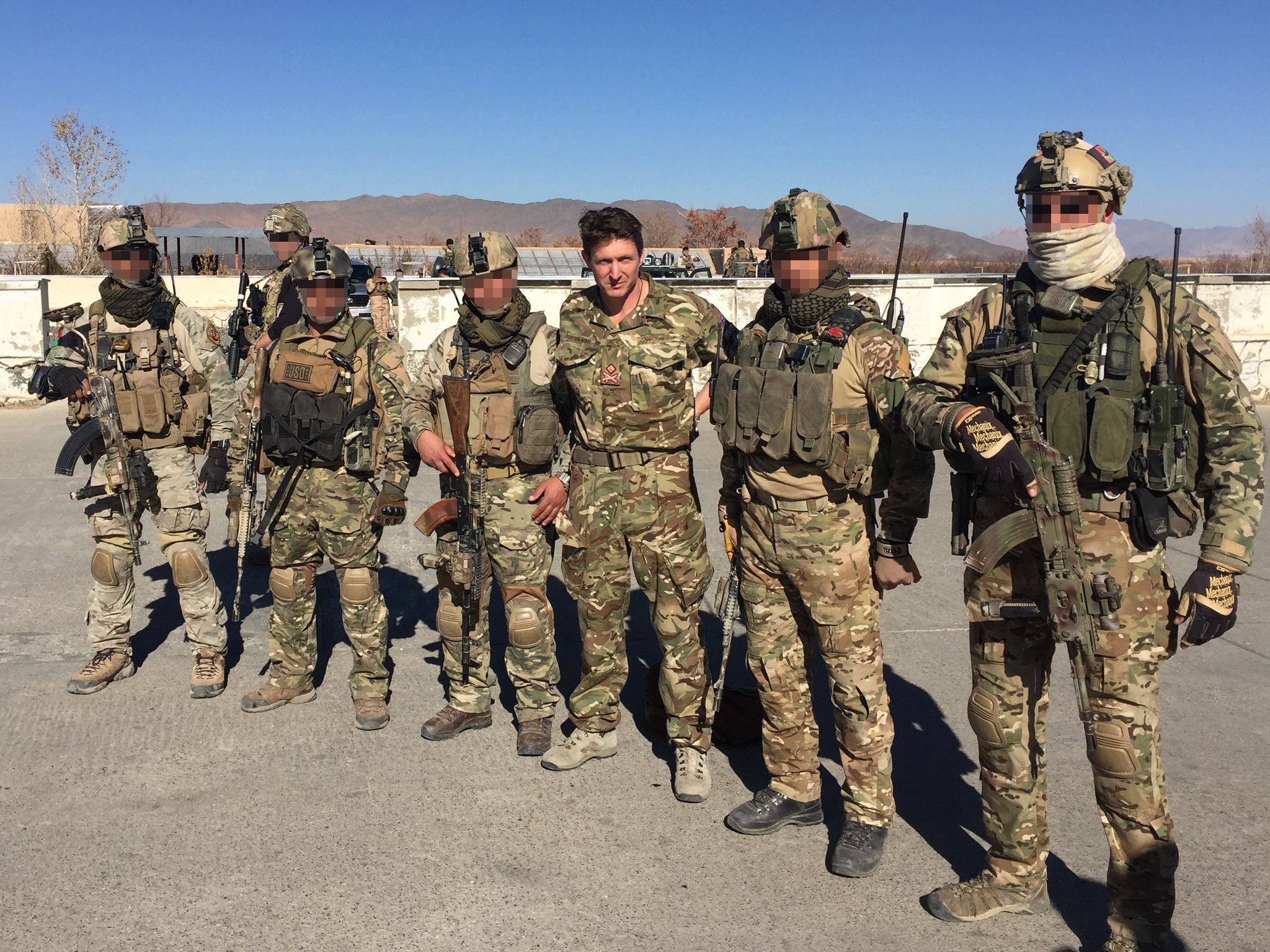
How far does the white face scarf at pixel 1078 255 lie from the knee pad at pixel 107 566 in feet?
14.6

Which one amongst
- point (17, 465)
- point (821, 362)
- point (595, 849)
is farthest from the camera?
point (17, 465)

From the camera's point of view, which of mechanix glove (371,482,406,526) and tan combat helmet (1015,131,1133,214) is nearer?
tan combat helmet (1015,131,1133,214)

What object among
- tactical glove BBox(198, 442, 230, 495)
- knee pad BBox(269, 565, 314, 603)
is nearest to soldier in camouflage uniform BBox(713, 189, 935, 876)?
knee pad BBox(269, 565, 314, 603)

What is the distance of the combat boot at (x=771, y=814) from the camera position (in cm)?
378

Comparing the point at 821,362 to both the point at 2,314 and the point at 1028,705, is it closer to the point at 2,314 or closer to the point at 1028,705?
the point at 1028,705

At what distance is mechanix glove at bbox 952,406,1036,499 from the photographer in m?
2.93

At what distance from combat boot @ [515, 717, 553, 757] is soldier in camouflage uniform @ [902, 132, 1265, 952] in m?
2.12

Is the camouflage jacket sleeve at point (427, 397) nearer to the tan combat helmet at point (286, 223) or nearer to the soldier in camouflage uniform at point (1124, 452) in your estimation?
the soldier in camouflage uniform at point (1124, 452)

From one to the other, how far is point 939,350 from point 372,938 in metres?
2.55

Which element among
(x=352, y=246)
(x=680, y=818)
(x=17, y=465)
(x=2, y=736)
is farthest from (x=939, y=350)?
(x=352, y=246)

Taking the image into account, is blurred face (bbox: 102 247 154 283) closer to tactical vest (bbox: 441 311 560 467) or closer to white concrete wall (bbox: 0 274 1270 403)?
tactical vest (bbox: 441 311 560 467)

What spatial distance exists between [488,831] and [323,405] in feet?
6.59

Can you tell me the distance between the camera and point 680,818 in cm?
392

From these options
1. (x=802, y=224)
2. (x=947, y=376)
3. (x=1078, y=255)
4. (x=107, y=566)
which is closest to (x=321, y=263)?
(x=107, y=566)
